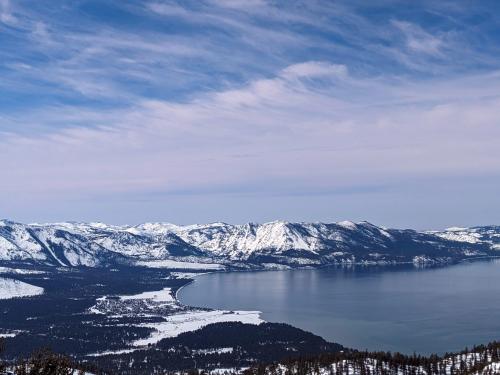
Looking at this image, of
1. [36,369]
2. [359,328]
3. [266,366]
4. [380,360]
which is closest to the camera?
[36,369]

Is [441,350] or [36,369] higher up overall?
[36,369]

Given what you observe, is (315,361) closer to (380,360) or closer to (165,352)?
(380,360)

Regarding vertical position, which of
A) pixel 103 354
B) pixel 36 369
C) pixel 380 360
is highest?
pixel 36 369

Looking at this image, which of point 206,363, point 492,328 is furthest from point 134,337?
point 492,328

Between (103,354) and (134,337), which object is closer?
(103,354)

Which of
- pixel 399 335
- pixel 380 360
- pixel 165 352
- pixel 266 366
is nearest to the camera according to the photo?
pixel 380 360

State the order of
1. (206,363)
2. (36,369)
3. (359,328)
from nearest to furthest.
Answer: (36,369), (206,363), (359,328)

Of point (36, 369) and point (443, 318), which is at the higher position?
point (36, 369)

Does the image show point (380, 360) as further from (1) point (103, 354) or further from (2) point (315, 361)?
(1) point (103, 354)

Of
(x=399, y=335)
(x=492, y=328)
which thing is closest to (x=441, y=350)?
(x=399, y=335)
